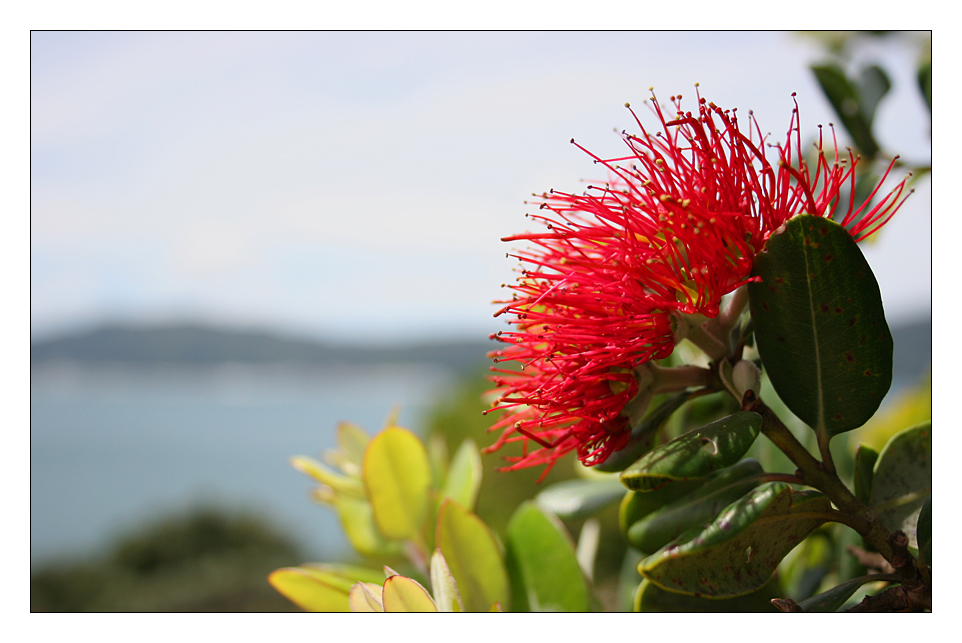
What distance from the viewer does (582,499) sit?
2.00 ft

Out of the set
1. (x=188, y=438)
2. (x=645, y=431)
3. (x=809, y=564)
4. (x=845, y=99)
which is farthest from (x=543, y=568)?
(x=188, y=438)

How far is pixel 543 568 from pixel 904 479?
0.95ft

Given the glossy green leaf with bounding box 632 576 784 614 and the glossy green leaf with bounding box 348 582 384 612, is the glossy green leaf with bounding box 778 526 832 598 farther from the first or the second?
the glossy green leaf with bounding box 348 582 384 612

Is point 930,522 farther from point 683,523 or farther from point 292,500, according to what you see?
point 292,500

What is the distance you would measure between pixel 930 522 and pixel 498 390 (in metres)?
0.32

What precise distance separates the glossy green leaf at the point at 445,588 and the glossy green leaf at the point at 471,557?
0.04m

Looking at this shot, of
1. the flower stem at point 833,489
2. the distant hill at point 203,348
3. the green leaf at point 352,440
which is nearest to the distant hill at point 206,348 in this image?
the distant hill at point 203,348

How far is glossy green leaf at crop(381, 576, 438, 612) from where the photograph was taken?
1.36ft

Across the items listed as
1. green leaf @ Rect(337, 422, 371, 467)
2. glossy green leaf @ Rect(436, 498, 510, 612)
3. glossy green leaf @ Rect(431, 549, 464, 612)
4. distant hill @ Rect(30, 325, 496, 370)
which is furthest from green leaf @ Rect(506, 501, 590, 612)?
distant hill @ Rect(30, 325, 496, 370)

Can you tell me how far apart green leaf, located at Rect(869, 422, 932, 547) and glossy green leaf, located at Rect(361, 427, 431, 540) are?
0.38 meters

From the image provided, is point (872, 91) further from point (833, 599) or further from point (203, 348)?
point (203, 348)

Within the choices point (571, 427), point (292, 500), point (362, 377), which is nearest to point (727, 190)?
point (571, 427)

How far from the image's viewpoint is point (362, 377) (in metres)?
13.4
